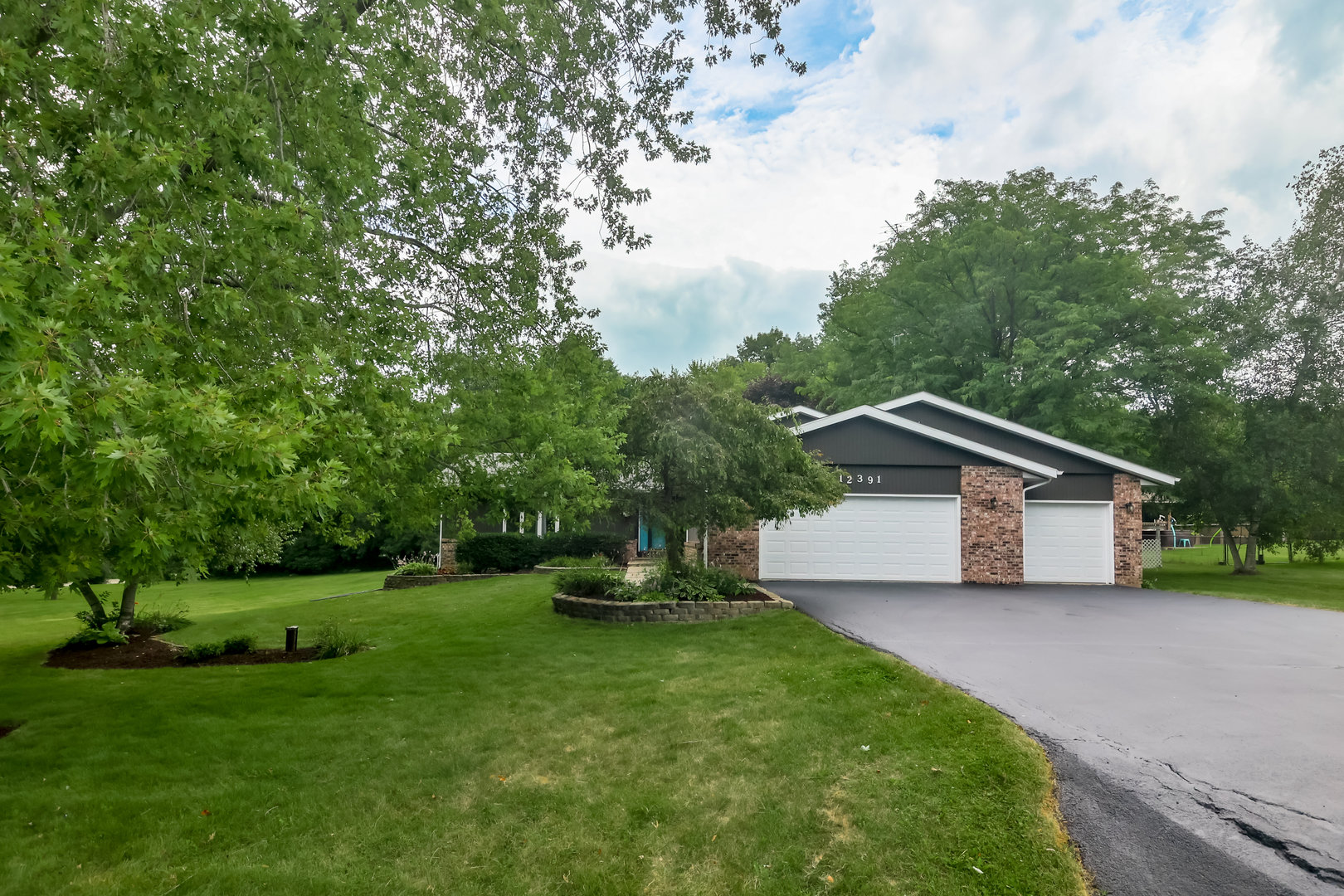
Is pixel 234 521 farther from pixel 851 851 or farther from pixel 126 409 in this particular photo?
pixel 851 851

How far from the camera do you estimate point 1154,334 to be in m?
21.1

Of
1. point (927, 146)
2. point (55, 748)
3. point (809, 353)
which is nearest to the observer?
point (55, 748)

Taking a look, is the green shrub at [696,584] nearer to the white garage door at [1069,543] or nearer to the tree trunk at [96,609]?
the tree trunk at [96,609]

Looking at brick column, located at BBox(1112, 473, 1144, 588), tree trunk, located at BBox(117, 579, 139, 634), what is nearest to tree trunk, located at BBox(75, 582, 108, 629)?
tree trunk, located at BBox(117, 579, 139, 634)

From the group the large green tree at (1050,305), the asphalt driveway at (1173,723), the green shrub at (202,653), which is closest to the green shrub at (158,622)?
the green shrub at (202,653)

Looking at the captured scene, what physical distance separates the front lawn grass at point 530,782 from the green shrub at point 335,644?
1.21m

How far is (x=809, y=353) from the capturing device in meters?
32.8

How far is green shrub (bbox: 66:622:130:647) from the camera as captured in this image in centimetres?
1020

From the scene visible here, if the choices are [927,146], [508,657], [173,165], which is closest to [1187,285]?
[927,146]

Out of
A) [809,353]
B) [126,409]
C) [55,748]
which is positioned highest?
[809,353]

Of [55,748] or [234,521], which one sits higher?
[234,521]

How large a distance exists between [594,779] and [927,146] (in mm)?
17483

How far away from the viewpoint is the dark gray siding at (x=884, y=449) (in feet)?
54.0

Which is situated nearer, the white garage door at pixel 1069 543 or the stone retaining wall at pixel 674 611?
the stone retaining wall at pixel 674 611
